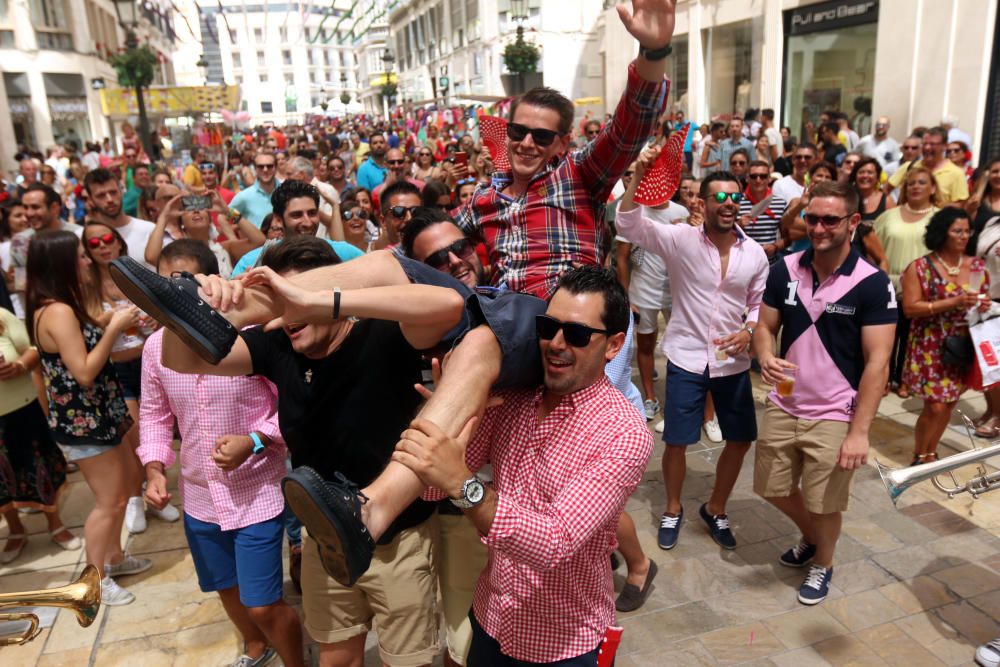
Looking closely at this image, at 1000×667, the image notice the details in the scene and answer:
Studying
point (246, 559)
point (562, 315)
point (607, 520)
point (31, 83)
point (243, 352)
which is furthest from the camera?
point (31, 83)

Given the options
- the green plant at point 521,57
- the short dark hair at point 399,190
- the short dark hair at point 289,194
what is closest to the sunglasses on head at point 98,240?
the short dark hair at point 289,194

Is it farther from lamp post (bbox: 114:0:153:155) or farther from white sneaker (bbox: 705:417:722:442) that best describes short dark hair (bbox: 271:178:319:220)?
lamp post (bbox: 114:0:153:155)

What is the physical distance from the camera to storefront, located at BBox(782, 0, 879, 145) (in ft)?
50.0

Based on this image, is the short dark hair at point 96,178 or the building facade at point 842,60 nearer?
the short dark hair at point 96,178

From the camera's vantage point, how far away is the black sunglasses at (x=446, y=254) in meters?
2.99

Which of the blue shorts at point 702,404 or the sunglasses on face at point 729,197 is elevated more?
the sunglasses on face at point 729,197

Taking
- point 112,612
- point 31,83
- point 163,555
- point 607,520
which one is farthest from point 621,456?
point 31,83

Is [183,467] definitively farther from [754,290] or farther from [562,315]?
[754,290]

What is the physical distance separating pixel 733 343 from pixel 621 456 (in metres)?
2.12

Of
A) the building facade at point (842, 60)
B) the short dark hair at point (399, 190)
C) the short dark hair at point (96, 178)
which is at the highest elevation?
the building facade at point (842, 60)

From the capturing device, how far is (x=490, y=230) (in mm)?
3340

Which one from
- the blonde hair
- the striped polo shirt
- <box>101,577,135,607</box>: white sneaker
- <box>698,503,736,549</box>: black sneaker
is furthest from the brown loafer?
the blonde hair

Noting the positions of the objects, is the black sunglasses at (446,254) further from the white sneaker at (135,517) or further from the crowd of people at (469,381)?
the white sneaker at (135,517)

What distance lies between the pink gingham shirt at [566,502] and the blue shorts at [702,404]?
Result: 78.9 inches
